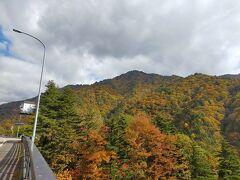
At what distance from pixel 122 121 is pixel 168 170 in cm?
1132

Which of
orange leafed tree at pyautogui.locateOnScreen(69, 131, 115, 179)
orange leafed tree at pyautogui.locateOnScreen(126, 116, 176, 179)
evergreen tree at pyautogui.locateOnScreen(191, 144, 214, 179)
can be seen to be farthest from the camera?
evergreen tree at pyautogui.locateOnScreen(191, 144, 214, 179)

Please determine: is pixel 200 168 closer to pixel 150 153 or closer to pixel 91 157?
pixel 150 153

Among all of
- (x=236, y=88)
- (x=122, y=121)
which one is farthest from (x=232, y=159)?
(x=236, y=88)

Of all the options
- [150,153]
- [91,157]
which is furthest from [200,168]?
[91,157]

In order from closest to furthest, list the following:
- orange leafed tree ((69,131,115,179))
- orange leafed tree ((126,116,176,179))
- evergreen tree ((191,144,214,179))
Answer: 1. orange leafed tree ((69,131,115,179))
2. orange leafed tree ((126,116,176,179))
3. evergreen tree ((191,144,214,179))

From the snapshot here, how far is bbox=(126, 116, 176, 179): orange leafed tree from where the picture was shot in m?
45.2

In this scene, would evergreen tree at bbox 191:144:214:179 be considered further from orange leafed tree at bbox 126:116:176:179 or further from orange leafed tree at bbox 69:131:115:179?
orange leafed tree at bbox 69:131:115:179

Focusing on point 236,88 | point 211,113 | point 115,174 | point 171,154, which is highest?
point 236,88

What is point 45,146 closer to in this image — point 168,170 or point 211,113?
point 168,170

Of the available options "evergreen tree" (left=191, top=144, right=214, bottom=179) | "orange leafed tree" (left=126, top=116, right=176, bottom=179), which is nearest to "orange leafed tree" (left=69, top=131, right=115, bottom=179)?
"orange leafed tree" (left=126, top=116, right=176, bottom=179)

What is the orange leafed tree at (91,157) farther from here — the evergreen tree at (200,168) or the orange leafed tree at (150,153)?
the evergreen tree at (200,168)

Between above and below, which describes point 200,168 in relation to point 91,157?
below

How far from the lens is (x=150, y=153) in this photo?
151 ft

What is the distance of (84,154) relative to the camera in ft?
147
